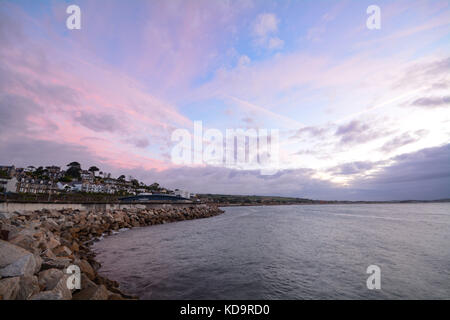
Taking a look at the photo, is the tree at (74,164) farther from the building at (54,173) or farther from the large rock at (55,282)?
the large rock at (55,282)

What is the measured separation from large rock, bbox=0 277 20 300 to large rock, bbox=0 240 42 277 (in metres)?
0.68

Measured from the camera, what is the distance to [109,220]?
28156mm

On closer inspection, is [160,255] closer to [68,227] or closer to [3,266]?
[3,266]

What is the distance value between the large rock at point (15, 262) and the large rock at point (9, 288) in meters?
0.68

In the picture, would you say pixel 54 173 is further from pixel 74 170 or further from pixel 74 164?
pixel 74 164

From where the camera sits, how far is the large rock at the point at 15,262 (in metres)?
6.09

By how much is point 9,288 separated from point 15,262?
1278 millimetres

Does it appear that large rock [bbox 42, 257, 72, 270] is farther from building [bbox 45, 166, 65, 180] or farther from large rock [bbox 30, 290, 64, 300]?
building [bbox 45, 166, 65, 180]

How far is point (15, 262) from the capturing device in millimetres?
6324

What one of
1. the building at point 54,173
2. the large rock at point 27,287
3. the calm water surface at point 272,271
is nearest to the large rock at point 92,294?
the large rock at point 27,287


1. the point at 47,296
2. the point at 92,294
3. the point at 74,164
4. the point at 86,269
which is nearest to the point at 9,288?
the point at 47,296
